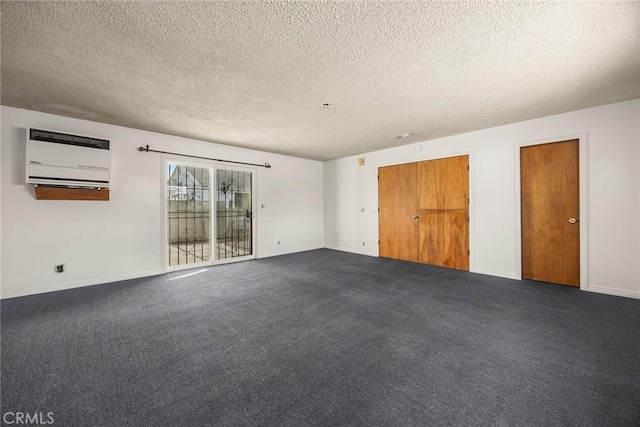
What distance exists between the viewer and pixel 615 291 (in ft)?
11.1

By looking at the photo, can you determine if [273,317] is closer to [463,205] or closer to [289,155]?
[463,205]

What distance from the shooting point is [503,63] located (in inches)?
93.7

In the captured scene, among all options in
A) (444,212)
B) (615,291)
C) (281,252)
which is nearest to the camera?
(615,291)

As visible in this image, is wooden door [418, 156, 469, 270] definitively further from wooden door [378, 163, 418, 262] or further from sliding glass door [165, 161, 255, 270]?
sliding glass door [165, 161, 255, 270]

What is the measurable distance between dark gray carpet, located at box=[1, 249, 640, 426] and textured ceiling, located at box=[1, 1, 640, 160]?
2.58 meters

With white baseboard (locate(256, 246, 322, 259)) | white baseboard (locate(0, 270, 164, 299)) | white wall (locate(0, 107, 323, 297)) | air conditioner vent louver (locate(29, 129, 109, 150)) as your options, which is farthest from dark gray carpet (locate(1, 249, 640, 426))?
white baseboard (locate(256, 246, 322, 259))

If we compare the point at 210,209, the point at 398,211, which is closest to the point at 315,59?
the point at 210,209

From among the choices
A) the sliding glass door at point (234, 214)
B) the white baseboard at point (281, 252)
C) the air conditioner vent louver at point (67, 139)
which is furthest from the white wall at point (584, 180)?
the air conditioner vent louver at point (67, 139)

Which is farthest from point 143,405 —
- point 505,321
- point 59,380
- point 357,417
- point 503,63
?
point 503,63

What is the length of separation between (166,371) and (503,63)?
395cm

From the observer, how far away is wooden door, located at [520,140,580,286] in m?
3.73

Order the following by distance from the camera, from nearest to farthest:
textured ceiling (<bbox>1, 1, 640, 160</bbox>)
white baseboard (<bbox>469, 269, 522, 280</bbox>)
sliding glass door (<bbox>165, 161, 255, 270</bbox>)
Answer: textured ceiling (<bbox>1, 1, 640, 160</bbox>) < white baseboard (<bbox>469, 269, 522, 280</bbox>) < sliding glass door (<bbox>165, 161, 255, 270</bbox>)

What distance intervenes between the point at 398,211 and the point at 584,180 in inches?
117

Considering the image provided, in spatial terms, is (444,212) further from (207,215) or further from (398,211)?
(207,215)
